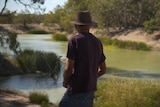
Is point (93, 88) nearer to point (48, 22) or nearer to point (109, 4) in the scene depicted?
point (109, 4)

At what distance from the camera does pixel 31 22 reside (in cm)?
7519

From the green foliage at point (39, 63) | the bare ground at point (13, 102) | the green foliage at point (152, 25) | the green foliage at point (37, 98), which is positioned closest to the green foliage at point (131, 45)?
the green foliage at point (152, 25)

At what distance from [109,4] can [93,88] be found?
42.7 m

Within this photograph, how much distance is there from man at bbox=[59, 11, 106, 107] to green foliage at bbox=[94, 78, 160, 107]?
Result: 3.00 metres

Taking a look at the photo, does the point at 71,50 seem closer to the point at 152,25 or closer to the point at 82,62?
the point at 82,62

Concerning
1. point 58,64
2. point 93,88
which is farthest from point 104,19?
point 93,88

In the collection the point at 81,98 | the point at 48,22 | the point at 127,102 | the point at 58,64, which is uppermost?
the point at 81,98

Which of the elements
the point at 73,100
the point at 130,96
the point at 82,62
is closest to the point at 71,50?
the point at 82,62

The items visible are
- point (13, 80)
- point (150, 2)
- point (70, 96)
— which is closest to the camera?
point (70, 96)

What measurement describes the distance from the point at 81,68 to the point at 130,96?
11.1 ft

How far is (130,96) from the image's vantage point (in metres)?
7.43

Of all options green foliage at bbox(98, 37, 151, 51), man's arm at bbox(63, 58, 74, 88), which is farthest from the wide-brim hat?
green foliage at bbox(98, 37, 151, 51)

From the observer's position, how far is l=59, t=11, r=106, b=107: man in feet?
13.7

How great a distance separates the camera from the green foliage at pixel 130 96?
737 cm
